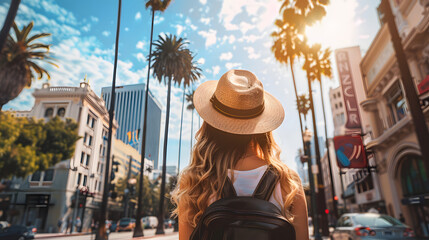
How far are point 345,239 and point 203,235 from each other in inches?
365

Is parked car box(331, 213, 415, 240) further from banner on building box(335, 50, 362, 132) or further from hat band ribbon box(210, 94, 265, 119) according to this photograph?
banner on building box(335, 50, 362, 132)

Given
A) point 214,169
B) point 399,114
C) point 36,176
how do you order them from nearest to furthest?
point 214,169, point 36,176, point 399,114

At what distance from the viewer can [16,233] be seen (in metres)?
2.11

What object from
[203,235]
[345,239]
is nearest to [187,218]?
[203,235]

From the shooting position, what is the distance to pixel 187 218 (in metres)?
1.49

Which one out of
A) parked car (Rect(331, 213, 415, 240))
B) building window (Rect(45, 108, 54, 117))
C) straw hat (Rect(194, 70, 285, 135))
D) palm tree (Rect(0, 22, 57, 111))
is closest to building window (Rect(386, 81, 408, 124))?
parked car (Rect(331, 213, 415, 240))

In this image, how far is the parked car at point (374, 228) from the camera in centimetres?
735

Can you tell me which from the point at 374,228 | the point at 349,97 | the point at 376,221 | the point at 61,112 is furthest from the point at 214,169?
the point at 349,97

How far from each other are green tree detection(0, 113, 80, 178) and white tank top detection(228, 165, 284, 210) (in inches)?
76.8

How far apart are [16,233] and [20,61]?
1580 mm

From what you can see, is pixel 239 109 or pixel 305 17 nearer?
pixel 239 109

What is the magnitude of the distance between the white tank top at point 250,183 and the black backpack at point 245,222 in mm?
230

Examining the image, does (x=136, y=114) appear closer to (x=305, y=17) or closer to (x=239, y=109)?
(x=239, y=109)

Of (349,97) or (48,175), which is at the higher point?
(349,97)
